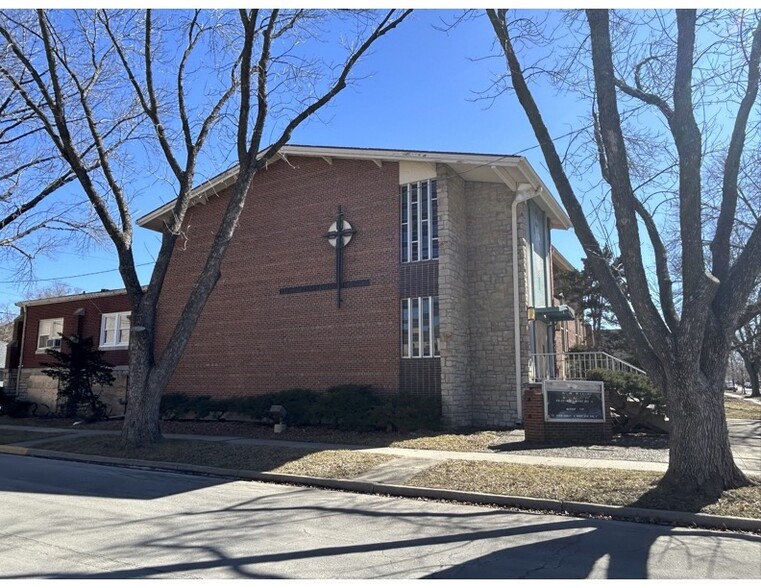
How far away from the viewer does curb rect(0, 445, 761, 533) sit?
689cm

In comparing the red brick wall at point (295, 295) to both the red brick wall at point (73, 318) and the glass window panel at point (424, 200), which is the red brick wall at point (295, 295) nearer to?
the glass window panel at point (424, 200)

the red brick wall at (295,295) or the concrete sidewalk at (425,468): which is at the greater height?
the red brick wall at (295,295)

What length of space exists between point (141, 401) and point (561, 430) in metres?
9.58

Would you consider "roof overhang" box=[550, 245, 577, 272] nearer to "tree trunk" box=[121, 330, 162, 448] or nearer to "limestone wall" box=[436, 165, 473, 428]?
"limestone wall" box=[436, 165, 473, 428]

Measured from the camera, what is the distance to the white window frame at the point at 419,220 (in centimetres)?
1658

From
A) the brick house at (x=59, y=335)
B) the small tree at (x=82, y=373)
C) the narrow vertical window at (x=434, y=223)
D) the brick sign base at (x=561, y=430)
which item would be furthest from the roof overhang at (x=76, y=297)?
the brick sign base at (x=561, y=430)

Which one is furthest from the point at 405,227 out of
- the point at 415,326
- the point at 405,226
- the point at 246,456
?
the point at 246,456

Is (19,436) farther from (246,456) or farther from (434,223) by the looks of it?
(434,223)

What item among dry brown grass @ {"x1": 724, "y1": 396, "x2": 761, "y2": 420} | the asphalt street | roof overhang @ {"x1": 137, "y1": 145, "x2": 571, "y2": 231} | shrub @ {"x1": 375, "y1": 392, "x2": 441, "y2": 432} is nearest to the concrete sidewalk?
the asphalt street

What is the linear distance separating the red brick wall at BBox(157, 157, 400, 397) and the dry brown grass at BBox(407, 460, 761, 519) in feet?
22.1

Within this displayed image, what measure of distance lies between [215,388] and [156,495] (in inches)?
446

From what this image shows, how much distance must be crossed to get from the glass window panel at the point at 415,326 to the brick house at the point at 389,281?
40mm

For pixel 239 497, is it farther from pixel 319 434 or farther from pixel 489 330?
pixel 489 330

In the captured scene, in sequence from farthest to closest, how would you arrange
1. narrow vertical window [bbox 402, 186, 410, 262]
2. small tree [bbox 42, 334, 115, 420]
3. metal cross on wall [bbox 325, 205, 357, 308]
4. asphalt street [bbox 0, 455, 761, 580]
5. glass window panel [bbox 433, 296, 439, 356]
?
1. small tree [bbox 42, 334, 115, 420]
2. metal cross on wall [bbox 325, 205, 357, 308]
3. narrow vertical window [bbox 402, 186, 410, 262]
4. glass window panel [bbox 433, 296, 439, 356]
5. asphalt street [bbox 0, 455, 761, 580]
